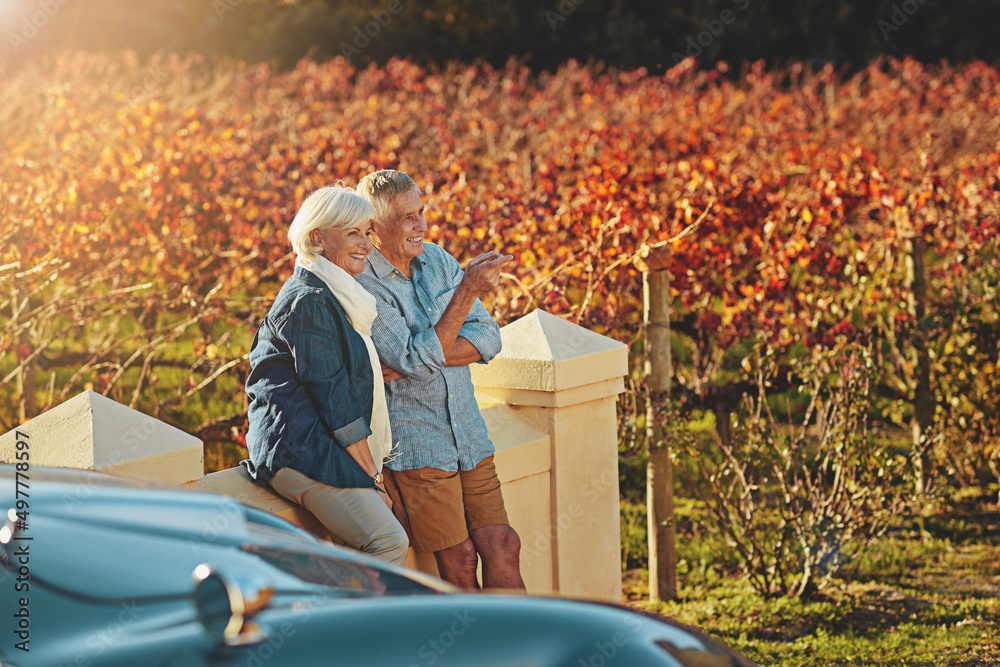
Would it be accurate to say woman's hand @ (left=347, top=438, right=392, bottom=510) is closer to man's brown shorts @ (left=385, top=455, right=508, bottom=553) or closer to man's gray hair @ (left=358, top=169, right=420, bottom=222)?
man's brown shorts @ (left=385, top=455, right=508, bottom=553)

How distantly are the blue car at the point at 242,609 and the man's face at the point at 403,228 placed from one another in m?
1.84

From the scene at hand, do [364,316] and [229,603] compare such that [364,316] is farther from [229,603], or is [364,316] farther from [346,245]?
[229,603]

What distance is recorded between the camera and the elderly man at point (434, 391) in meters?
2.98

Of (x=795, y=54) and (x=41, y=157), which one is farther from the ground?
(x=795, y=54)

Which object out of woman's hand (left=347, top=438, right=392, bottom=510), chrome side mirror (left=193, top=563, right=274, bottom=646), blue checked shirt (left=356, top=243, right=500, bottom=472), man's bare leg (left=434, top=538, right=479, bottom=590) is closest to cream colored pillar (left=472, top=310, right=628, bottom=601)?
blue checked shirt (left=356, top=243, right=500, bottom=472)

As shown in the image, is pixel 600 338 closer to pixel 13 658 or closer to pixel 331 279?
pixel 331 279

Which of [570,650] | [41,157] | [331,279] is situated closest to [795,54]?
[41,157]

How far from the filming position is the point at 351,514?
2.59m

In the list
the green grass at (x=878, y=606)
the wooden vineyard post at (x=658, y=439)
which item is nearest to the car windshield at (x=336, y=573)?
the green grass at (x=878, y=606)

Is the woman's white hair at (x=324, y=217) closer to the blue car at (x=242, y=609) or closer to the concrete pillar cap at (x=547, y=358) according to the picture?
the concrete pillar cap at (x=547, y=358)

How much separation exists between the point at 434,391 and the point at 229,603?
194 centimetres

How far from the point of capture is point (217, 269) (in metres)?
7.19

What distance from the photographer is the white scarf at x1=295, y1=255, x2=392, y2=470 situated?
105 inches

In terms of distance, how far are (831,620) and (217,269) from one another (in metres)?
4.88
